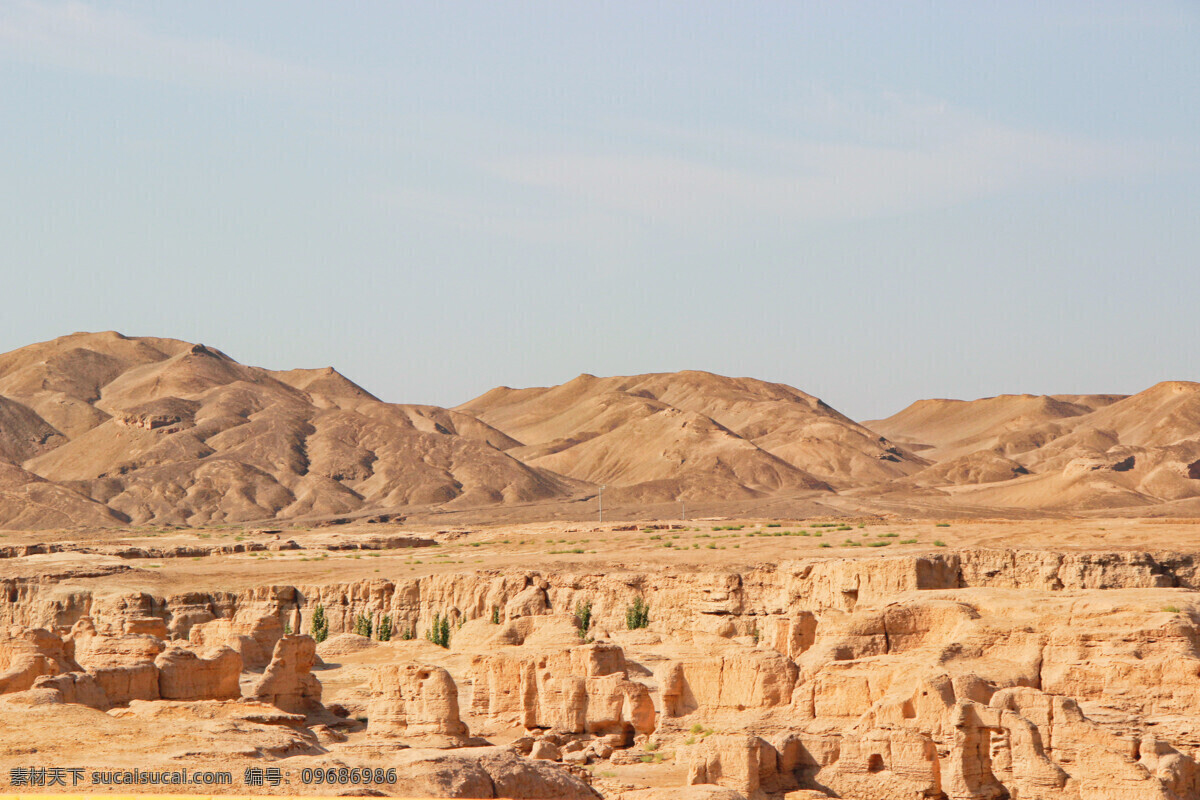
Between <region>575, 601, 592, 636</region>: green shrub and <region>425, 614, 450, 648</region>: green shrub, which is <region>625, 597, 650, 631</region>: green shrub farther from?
<region>425, 614, 450, 648</region>: green shrub

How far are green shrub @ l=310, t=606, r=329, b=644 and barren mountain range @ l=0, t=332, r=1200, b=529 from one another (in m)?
62.8

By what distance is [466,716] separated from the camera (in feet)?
106

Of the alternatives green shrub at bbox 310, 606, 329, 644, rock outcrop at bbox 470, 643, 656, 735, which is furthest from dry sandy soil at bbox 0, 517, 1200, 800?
green shrub at bbox 310, 606, 329, 644

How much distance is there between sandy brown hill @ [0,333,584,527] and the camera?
4921 inches

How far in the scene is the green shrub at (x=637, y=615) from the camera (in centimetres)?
4766

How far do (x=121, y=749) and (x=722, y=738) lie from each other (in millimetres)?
9324

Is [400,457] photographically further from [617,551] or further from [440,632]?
[440,632]

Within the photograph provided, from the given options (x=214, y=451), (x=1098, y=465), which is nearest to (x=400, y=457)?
(x=214, y=451)

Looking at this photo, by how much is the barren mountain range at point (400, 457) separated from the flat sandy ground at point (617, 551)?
36748 mm

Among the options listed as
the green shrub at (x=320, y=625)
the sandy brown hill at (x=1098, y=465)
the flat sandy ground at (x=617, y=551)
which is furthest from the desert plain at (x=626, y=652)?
the sandy brown hill at (x=1098, y=465)

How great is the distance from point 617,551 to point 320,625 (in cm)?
1718

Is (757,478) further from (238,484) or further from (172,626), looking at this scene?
(172,626)

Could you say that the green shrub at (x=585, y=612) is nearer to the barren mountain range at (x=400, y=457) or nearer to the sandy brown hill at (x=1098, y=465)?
the barren mountain range at (x=400, y=457)

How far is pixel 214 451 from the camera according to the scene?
14100 cm
